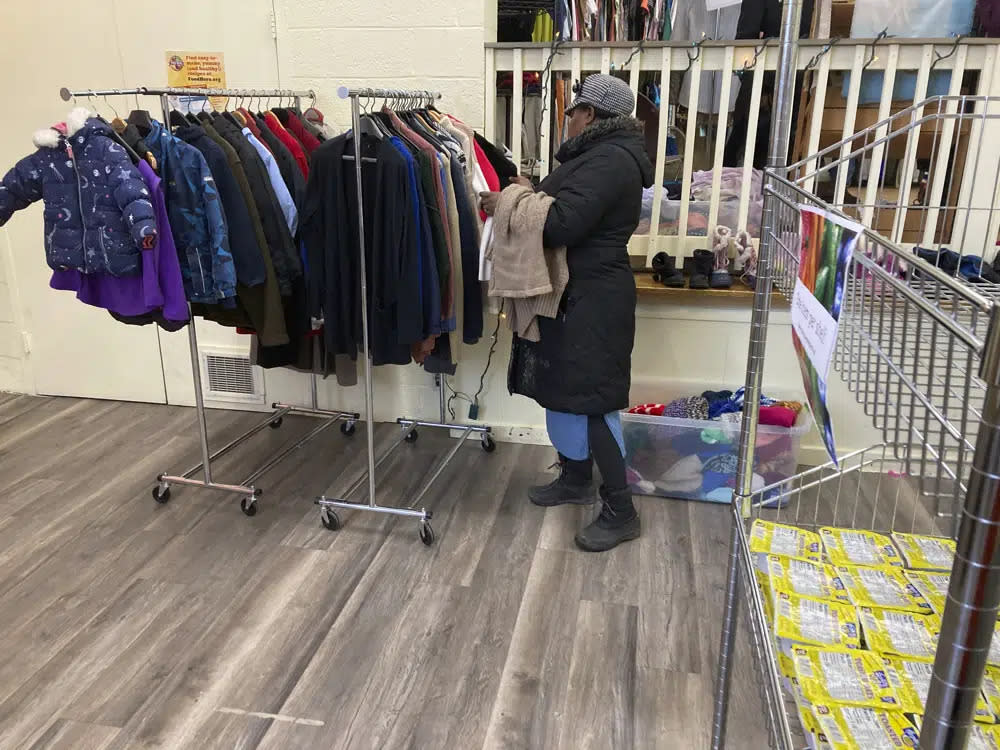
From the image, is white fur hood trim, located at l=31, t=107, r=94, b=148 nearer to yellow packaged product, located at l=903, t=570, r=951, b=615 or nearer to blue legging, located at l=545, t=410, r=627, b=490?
blue legging, located at l=545, t=410, r=627, b=490

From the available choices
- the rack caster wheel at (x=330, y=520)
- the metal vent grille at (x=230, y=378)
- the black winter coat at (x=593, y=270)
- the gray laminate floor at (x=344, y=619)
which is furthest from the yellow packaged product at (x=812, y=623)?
the metal vent grille at (x=230, y=378)

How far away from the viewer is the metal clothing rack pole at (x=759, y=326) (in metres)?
1.15

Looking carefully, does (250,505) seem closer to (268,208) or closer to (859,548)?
(268,208)

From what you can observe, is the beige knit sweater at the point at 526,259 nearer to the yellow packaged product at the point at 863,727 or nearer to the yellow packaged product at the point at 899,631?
the yellow packaged product at the point at 899,631

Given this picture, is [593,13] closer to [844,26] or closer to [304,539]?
[844,26]

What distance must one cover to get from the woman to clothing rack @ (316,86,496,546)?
0.44 m

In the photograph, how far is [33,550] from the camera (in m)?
2.61

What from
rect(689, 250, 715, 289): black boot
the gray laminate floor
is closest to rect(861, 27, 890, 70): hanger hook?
rect(689, 250, 715, 289): black boot

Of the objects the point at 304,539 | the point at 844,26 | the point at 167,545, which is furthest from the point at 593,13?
the point at 167,545

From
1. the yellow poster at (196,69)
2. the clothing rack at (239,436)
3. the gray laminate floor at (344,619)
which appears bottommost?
the gray laminate floor at (344,619)

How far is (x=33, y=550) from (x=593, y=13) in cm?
315

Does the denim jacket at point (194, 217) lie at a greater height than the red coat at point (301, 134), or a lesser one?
lesser

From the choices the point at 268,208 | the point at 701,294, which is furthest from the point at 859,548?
the point at 268,208

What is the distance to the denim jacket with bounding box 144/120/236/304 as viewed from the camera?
2.45 metres
